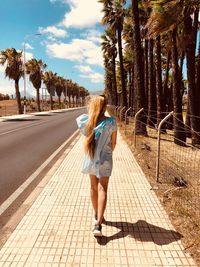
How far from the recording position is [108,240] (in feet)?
14.9

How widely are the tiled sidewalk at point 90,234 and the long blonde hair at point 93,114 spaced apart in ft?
4.43

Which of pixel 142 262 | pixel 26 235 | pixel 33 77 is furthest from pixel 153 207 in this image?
pixel 33 77

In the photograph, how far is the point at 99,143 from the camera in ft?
15.2

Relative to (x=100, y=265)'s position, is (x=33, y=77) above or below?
above

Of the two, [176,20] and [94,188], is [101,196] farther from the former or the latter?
[176,20]

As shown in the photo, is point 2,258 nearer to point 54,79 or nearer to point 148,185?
point 148,185

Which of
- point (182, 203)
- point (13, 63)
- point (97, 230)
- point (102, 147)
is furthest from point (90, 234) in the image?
point (13, 63)

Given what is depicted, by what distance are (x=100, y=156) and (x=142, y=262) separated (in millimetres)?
1524

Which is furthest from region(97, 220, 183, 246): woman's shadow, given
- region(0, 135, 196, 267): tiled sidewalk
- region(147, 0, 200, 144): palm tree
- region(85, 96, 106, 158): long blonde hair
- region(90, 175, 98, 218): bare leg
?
region(147, 0, 200, 144): palm tree

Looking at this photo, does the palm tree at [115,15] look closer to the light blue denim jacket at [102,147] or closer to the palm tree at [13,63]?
the palm tree at [13,63]

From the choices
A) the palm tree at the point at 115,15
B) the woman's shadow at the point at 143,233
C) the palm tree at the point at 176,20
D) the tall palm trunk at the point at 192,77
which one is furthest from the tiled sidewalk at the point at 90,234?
the palm tree at the point at 115,15

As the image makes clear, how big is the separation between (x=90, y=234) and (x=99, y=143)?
134 cm

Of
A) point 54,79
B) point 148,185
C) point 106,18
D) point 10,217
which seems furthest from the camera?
point 54,79

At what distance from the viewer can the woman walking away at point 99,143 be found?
453 centimetres
